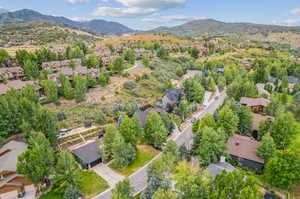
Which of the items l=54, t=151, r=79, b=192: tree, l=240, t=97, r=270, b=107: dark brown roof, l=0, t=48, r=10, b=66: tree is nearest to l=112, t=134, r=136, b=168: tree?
l=54, t=151, r=79, b=192: tree

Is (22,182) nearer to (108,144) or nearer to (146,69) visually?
(108,144)

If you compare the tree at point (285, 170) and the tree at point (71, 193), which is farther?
the tree at point (285, 170)

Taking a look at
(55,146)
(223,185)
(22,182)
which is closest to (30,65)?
(55,146)

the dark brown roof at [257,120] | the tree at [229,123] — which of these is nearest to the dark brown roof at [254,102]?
the dark brown roof at [257,120]

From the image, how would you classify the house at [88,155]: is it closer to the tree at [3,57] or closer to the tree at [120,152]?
the tree at [120,152]

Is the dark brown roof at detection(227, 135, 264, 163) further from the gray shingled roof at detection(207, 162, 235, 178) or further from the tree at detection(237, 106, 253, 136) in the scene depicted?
the tree at detection(237, 106, 253, 136)

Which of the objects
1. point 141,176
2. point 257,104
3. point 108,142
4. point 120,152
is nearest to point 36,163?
point 108,142
